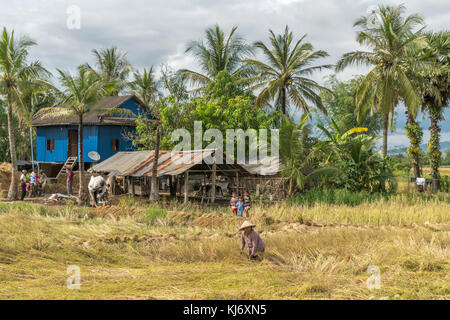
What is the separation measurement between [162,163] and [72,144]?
11.8 metres

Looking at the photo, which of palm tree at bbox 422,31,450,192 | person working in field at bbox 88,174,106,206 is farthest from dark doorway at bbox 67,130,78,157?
palm tree at bbox 422,31,450,192

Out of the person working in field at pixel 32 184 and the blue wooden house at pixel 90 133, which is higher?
the blue wooden house at pixel 90 133

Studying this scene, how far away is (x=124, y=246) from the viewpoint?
7605 millimetres

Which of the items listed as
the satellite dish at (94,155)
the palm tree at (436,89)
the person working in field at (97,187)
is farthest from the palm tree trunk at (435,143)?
the satellite dish at (94,155)

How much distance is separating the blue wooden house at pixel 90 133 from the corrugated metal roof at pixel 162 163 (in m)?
5.80

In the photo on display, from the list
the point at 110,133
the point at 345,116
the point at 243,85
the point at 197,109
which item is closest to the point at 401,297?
the point at 197,109

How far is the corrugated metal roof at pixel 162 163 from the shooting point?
51.8 feet

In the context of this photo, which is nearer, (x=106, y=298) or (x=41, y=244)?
(x=106, y=298)

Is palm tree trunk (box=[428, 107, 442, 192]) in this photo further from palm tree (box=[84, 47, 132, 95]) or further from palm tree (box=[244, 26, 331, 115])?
palm tree (box=[84, 47, 132, 95])

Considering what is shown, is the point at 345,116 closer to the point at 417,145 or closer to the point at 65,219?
the point at 417,145

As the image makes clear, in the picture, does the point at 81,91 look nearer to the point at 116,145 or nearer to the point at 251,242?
the point at 116,145

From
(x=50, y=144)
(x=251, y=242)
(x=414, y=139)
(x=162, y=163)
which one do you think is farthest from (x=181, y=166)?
(x=50, y=144)

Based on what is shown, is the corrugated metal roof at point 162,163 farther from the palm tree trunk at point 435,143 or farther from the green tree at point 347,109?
the green tree at point 347,109

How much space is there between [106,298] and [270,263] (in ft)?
8.41
